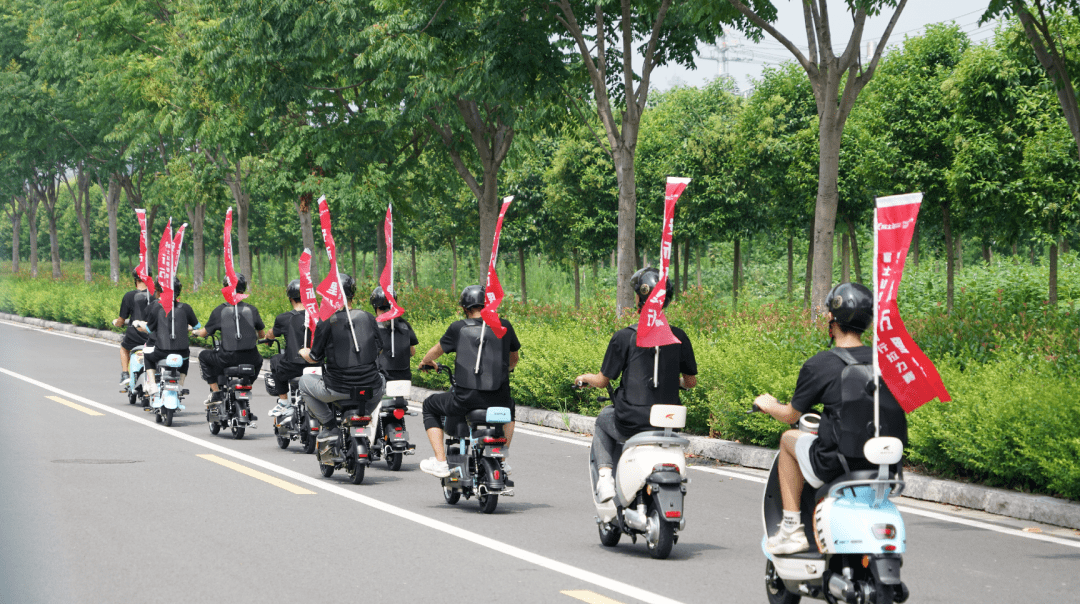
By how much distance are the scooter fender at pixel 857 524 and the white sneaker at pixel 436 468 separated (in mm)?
4033

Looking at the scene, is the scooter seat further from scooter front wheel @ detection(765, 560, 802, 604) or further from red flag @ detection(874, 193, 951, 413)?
red flag @ detection(874, 193, 951, 413)

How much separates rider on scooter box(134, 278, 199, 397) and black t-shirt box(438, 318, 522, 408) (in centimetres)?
633

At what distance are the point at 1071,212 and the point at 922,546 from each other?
17906mm

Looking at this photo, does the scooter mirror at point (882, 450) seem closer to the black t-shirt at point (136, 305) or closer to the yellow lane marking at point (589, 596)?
the yellow lane marking at point (589, 596)

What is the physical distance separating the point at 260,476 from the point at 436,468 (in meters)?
2.10

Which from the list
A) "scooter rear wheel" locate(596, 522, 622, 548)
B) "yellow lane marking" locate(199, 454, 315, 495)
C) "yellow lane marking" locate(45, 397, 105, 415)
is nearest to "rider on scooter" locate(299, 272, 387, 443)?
"yellow lane marking" locate(199, 454, 315, 495)

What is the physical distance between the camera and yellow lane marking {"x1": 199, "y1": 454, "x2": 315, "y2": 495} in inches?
357

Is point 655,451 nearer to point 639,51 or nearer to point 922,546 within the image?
point 922,546

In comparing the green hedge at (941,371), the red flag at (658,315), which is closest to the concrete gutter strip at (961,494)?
the green hedge at (941,371)

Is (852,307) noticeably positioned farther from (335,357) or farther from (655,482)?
(335,357)

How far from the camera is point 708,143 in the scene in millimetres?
30578

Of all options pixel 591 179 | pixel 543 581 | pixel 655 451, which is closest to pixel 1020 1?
pixel 655 451

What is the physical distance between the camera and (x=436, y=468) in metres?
8.41

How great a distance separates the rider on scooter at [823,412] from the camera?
16.0 ft
